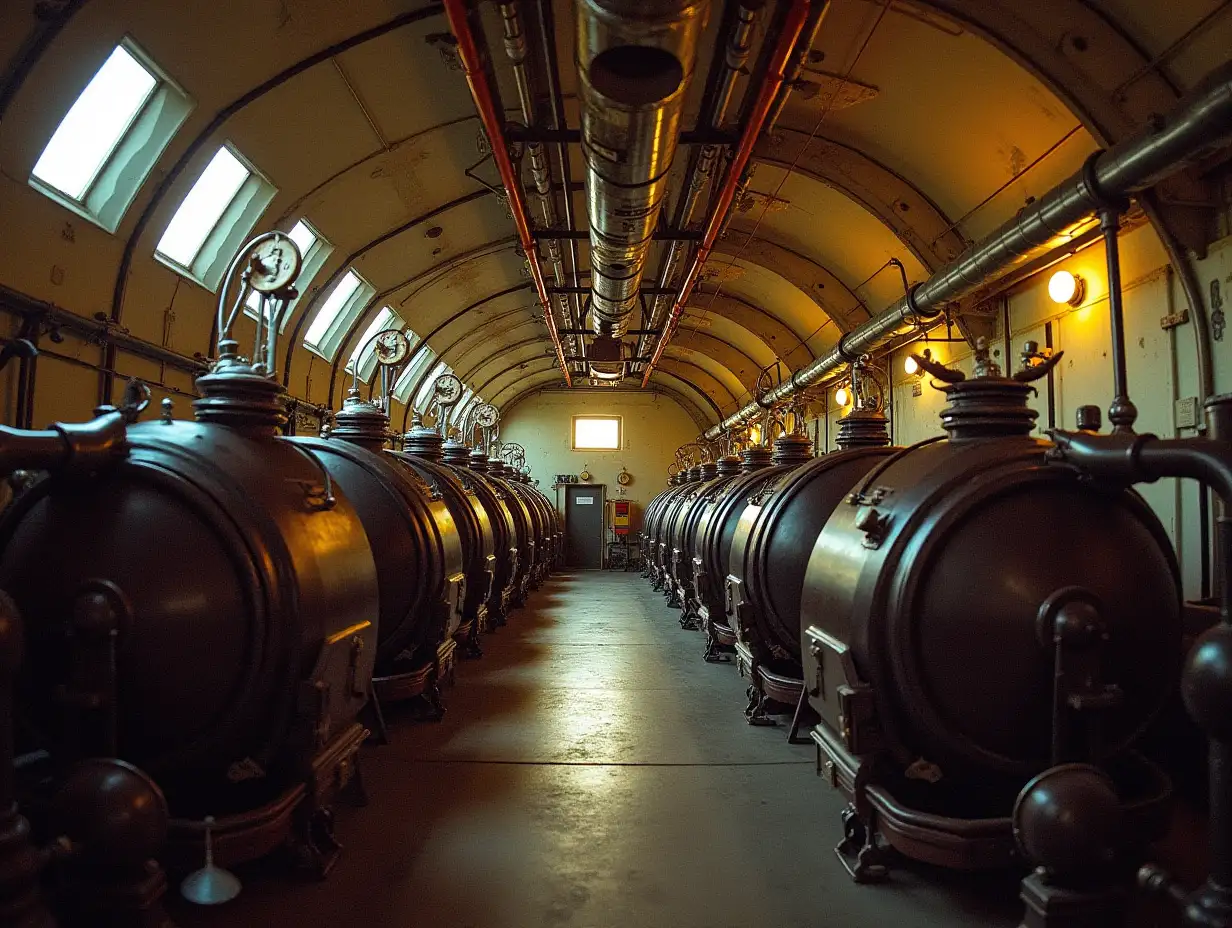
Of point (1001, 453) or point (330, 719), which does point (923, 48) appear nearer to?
point (1001, 453)

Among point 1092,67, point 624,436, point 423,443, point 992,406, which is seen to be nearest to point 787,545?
point 992,406

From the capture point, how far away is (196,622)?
289 cm

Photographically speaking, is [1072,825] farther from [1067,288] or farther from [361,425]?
[1067,288]

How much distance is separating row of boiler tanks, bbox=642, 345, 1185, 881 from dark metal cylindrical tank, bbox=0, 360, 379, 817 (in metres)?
2.08

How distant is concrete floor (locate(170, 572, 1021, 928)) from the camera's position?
117 inches

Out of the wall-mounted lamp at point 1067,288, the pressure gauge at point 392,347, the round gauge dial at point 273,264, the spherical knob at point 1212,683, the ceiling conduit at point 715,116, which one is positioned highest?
the ceiling conduit at point 715,116

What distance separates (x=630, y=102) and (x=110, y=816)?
4.38 meters

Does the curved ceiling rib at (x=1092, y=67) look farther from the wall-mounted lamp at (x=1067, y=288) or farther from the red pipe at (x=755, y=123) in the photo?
the wall-mounted lamp at (x=1067, y=288)

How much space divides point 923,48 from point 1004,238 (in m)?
1.67

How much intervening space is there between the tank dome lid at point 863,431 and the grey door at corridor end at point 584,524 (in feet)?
58.4

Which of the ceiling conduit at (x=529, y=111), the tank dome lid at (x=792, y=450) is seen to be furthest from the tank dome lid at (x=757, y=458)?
the ceiling conduit at (x=529, y=111)

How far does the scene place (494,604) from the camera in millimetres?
9617

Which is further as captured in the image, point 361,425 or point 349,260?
point 349,260

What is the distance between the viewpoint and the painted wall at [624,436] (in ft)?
80.5
